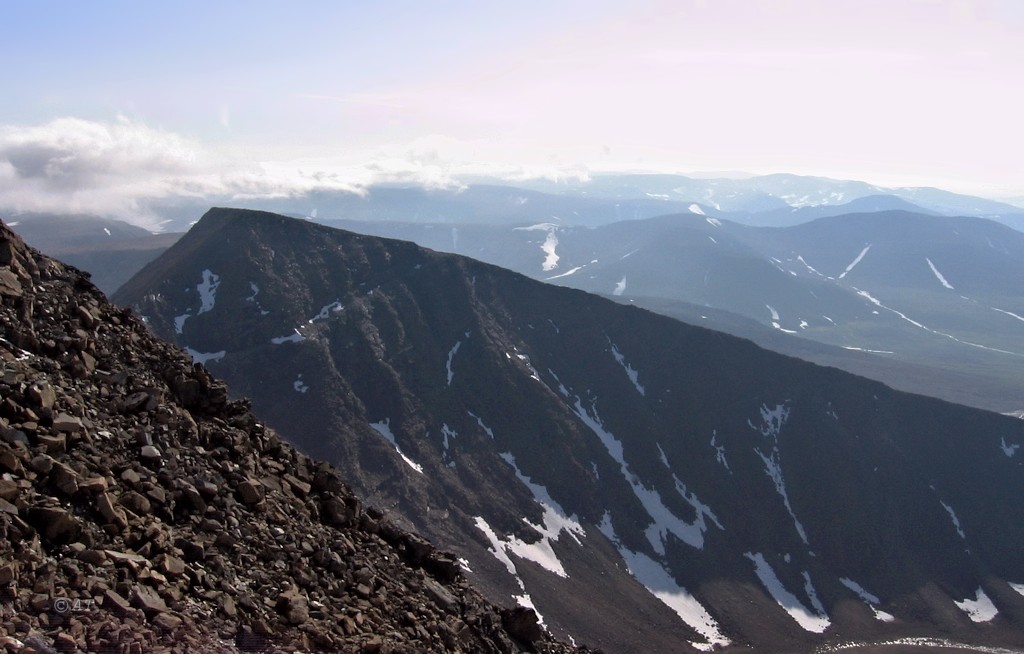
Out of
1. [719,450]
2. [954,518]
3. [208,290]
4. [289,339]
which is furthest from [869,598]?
[208,290]

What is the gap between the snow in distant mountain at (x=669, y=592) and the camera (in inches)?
4077

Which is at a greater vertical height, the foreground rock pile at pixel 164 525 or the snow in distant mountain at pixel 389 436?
the foreground rock pile at pixel 164 525

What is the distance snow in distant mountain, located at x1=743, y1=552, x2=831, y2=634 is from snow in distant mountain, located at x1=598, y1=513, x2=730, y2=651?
1609 centimetres

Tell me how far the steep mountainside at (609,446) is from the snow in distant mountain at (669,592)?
419 mm

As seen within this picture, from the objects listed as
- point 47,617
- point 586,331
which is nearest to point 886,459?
point 586,331

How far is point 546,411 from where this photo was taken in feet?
438

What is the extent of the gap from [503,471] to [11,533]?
109 meters

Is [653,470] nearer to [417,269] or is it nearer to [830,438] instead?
[830,438]

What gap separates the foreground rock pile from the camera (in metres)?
13.8

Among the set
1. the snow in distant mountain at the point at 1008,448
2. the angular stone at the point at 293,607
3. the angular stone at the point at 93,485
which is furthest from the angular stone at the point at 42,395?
the snow in distant mountain at the point at 1008,448

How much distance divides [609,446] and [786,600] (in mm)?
39101

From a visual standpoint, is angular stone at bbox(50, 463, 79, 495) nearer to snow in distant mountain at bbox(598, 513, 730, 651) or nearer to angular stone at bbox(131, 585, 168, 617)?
angular stone at bbox(131, 585, 168, 617)

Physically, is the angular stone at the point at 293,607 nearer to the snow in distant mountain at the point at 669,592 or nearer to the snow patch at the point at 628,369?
the snow in distant mountain at the point at 669,592

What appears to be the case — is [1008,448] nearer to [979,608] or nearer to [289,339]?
[979,608]
